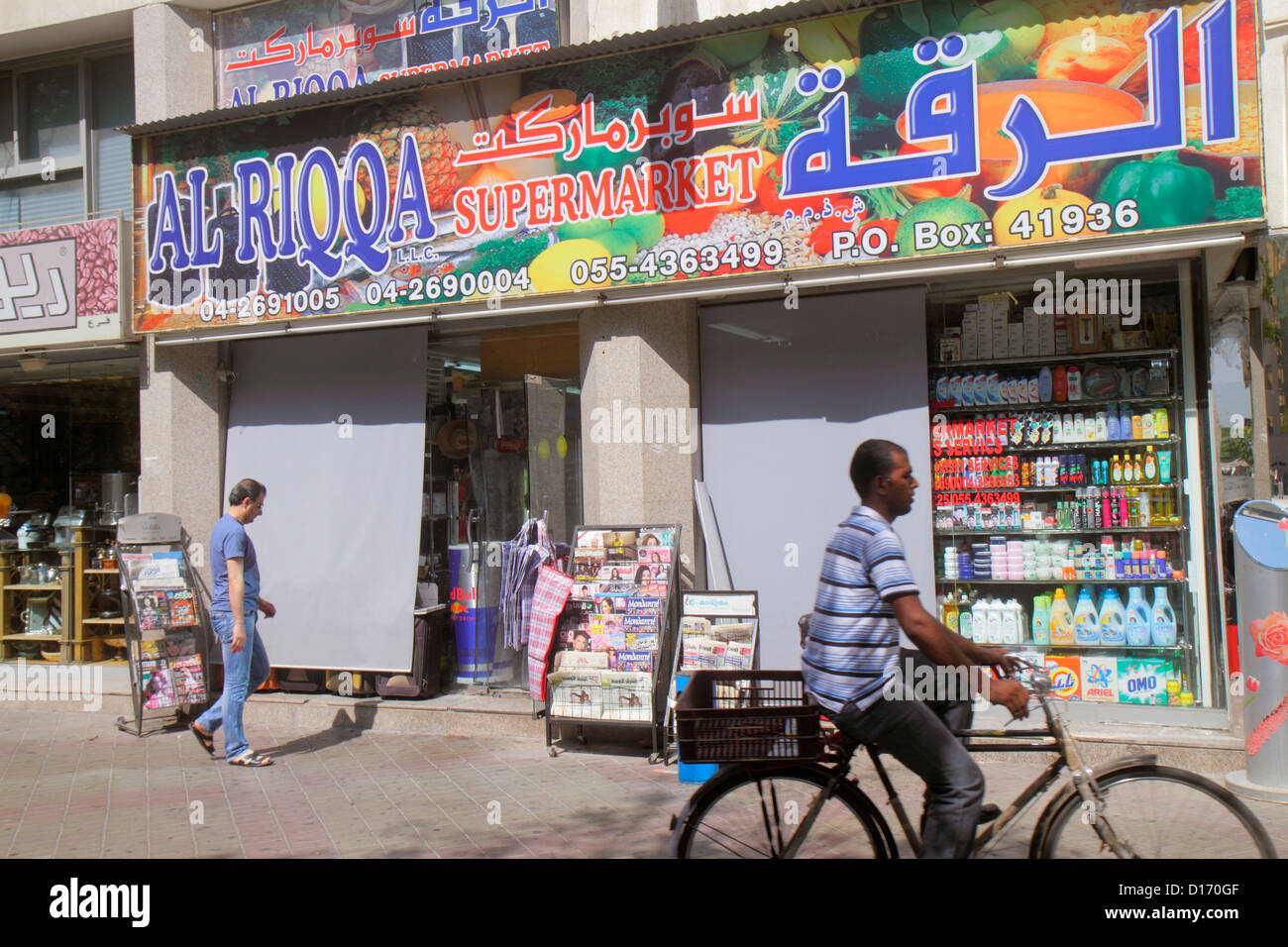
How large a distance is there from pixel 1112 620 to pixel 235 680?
602cm

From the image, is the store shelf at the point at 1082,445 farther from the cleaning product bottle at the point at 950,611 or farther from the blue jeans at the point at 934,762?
A: the blue jeans at the point at 934,762

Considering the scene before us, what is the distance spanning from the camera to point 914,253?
6.90 meters

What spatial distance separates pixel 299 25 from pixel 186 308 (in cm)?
279

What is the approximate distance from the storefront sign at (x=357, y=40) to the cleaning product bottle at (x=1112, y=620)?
605 centimetres

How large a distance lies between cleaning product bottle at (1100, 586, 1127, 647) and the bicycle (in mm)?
3503

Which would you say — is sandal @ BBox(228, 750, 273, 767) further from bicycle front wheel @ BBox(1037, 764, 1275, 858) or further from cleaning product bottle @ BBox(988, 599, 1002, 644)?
bicycle front wheel @ BBox(1037, 764, 1275, 858)

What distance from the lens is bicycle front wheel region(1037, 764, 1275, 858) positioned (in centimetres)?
370

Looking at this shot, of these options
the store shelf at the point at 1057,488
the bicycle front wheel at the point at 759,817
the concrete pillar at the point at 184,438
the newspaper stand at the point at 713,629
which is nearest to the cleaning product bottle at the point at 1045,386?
the store shelf at the point at 1057,488

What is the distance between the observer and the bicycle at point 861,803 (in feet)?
12.3

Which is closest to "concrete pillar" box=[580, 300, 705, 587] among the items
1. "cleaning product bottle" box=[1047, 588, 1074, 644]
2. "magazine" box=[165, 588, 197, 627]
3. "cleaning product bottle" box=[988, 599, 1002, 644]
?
"cleaning product bottle" box=[988, 599, 1002, 644]

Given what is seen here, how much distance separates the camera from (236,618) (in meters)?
7.15

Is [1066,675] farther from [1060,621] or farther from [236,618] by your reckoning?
[236,618]

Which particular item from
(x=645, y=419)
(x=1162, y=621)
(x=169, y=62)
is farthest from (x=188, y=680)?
(x=1162, y=621)

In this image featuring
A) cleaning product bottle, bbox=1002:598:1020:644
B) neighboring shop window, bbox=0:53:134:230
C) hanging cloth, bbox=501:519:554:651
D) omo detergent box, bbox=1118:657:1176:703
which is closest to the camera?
omo detergent box, bbox=1118:657:1176:703
